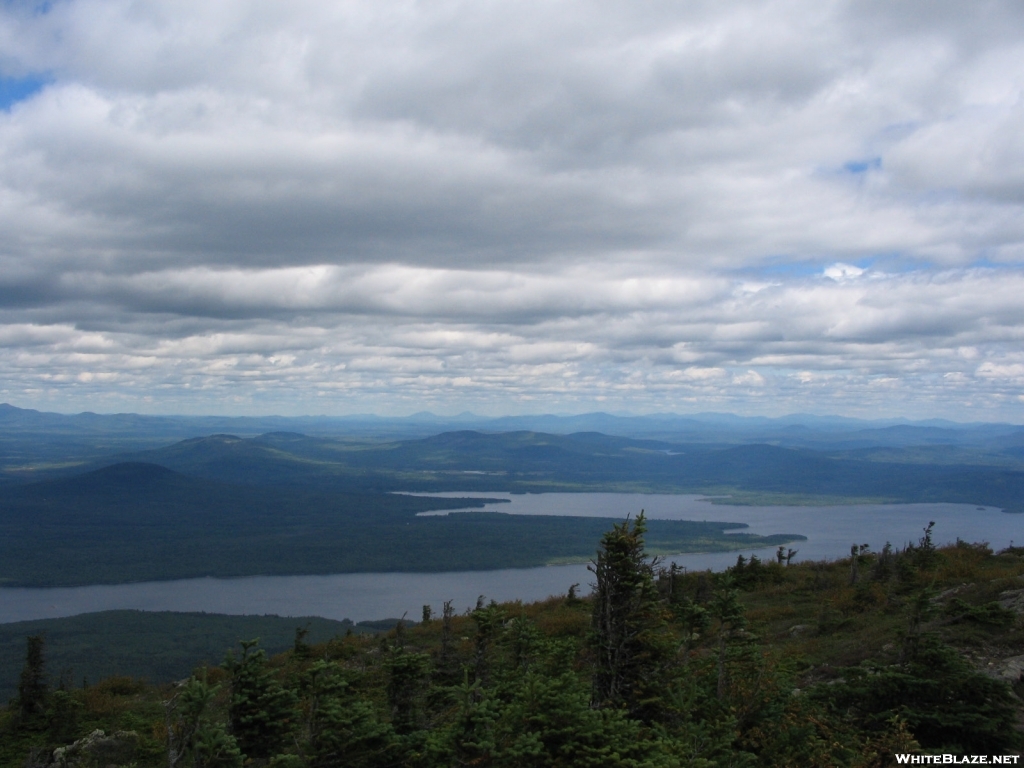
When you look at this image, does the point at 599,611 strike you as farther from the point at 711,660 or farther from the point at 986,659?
the point at 986,659

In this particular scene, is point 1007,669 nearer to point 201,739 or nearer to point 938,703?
point 938,703

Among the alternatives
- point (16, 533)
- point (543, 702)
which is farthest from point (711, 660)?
point (16, 533)

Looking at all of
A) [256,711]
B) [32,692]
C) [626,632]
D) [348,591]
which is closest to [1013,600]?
[626,632]

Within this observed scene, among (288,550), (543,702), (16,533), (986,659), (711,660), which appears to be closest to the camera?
(543,702)

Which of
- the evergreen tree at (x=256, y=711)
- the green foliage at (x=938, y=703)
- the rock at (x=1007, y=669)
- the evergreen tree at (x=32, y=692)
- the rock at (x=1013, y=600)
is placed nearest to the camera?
the green foliage at (x=938, y=703)

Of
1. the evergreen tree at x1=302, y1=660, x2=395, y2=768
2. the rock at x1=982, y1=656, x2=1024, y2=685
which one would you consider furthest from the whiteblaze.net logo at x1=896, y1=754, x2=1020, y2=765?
the evergreen tree at x1=302, y1=660, x2=395, y2=768

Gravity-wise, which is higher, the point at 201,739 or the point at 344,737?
the point at 201,739

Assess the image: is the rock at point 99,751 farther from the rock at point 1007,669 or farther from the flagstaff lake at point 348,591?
the flagstaff lake at point 348,591

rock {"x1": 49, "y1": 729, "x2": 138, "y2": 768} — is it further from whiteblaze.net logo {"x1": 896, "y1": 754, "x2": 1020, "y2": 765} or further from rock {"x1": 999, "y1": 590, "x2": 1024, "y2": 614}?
rock {"x1": 999, "y1": 590, "x2": 1024, "y2": 614}

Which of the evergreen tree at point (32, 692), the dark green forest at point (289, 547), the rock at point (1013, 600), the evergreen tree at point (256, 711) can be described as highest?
the rock at point (1013, 600)

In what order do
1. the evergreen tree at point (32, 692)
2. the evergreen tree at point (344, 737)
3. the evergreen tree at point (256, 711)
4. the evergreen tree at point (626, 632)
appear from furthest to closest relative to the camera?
the evergreen tree at point (32, 692), the evergreen tree at point (256, 711), the evergreen tree at point (626, 632), the evergreen tree at point (344, 737)

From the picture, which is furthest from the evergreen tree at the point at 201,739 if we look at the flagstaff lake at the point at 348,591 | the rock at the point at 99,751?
the flagstaff lake at the point at 348,591
